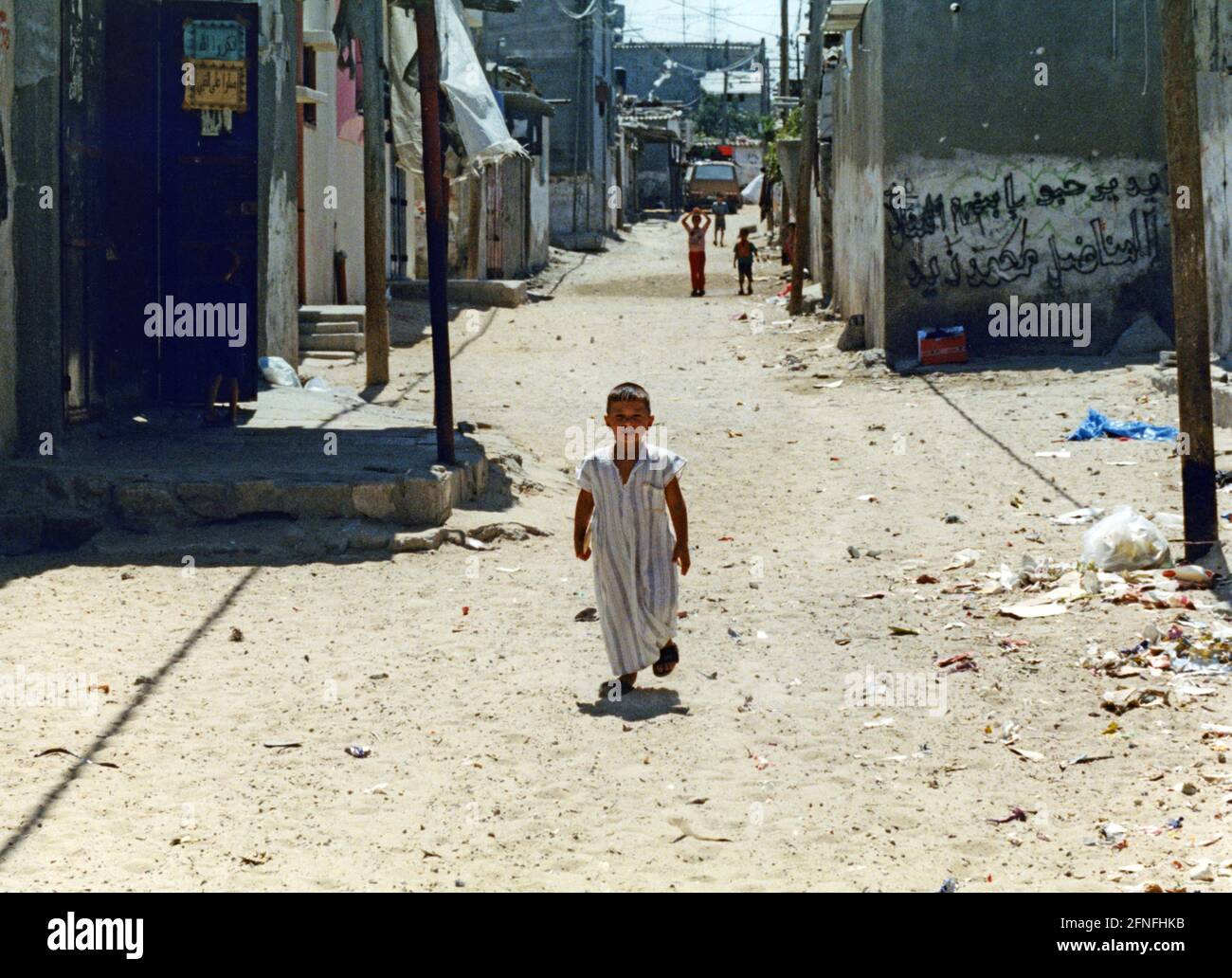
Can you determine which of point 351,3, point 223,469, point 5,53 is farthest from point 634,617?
point 351,3

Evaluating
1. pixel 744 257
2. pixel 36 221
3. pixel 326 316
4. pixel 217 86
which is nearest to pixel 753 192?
pixel 744 257

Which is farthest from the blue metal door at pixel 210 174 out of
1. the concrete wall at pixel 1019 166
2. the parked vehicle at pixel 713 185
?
the parked vehicle at pixel 713 185

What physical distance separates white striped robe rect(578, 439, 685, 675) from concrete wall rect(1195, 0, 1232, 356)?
7564 millimetres

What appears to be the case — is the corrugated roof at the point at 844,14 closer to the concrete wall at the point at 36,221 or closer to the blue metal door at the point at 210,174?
the blue metal door at the point at 210,174

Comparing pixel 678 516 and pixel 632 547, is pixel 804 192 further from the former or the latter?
pixel 632 547

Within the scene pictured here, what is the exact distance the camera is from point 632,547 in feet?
20.2

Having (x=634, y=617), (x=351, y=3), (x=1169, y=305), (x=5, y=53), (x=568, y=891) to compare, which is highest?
(x=351, y=3)

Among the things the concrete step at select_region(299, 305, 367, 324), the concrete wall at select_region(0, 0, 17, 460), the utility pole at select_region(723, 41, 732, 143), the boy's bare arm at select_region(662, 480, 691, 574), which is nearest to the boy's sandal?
the boy's bare arm at select_region(662, 480, 691, 574)

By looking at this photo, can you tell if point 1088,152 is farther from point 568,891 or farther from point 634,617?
point 568,891

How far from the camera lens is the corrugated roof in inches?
673

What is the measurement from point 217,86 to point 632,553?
19.4 feet

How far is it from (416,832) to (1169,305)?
41.9ft

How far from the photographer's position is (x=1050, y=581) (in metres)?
7.63

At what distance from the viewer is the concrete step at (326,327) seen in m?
16.9
